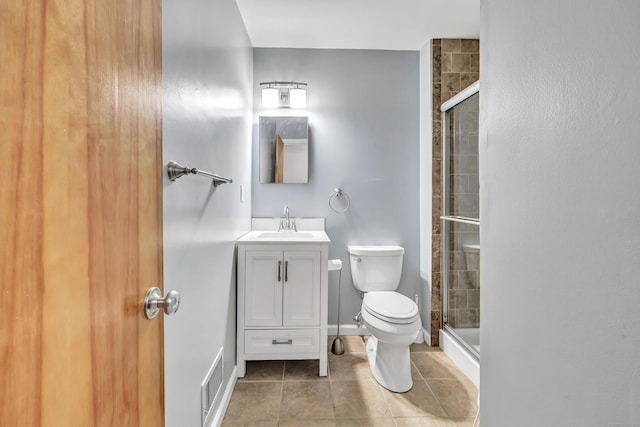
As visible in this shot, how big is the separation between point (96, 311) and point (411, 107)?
105 inches

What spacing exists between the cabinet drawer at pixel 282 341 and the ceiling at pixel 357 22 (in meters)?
2.15

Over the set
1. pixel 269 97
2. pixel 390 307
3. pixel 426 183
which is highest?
pixel 269 97

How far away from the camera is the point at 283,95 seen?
2547 millimetres

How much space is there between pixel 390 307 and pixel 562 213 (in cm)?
148

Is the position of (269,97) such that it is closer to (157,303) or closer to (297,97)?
(297,97)

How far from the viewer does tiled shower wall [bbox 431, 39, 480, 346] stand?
2441 millimetres

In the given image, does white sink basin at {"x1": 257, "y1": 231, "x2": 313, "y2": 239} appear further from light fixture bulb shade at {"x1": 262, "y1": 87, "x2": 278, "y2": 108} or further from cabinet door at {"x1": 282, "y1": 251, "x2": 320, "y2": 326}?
light fixture bulb shade at {"x1": 262, "y1": 87, "x2": 278, "y2": 108}

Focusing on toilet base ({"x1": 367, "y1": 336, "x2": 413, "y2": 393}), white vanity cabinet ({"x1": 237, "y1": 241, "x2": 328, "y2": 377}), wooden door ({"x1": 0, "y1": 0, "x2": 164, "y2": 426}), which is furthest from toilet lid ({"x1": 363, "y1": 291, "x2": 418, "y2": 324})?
wooden door ({"x1": 0, "y1": 0, "x2": 164, "y2": 426})

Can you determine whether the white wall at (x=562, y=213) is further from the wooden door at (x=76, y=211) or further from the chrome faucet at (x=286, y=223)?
the chrome faucet at (x=286, y=223)

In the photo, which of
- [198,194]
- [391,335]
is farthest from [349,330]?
[198,194]

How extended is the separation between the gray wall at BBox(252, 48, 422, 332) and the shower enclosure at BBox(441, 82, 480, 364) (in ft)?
0.94

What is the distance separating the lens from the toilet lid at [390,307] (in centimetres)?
184

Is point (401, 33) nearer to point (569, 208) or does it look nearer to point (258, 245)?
point (258, 245)

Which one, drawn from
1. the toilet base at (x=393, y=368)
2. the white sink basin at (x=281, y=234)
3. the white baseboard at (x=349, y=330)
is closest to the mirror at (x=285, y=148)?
the white sink basin at (x=281, y=234)
